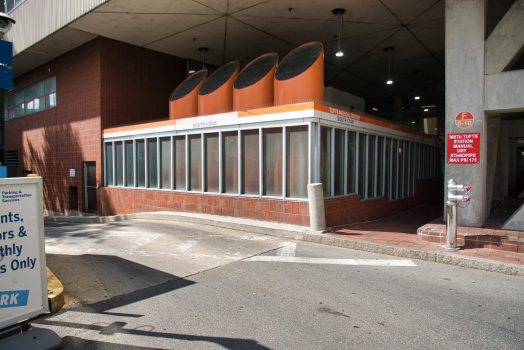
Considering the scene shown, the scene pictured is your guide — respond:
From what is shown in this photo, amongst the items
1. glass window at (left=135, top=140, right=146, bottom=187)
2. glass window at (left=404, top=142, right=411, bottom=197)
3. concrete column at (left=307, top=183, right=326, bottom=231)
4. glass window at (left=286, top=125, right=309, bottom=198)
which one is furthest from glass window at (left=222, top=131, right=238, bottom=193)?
glass window at (left=404, top=142, right=411, bottom=197)

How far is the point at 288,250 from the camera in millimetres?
6840

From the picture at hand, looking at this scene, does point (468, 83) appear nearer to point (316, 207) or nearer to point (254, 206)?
point (316, 207)

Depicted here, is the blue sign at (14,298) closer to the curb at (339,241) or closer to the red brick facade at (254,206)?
the curb at (339,241)

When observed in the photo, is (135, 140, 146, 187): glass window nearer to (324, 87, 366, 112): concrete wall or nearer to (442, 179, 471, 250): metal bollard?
(324, 87, 366, 112): concrete wall

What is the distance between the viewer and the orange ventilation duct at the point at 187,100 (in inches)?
504

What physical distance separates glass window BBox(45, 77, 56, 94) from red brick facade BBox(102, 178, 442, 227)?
721 centimetres

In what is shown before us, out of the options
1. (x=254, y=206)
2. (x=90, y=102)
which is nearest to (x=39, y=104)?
(x=90, y=102)

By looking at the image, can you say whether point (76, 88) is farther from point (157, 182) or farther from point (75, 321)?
point (75, 321)

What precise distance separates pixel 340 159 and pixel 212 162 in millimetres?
4009

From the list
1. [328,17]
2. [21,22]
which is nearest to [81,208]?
[21,22]

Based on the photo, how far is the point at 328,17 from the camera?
41.9 feet

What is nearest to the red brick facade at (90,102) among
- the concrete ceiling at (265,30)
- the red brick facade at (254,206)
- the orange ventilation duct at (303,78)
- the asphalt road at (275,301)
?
the concrete ceiling at (265,30)

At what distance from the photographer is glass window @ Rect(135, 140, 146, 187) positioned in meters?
13.3

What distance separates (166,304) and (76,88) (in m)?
15.0
